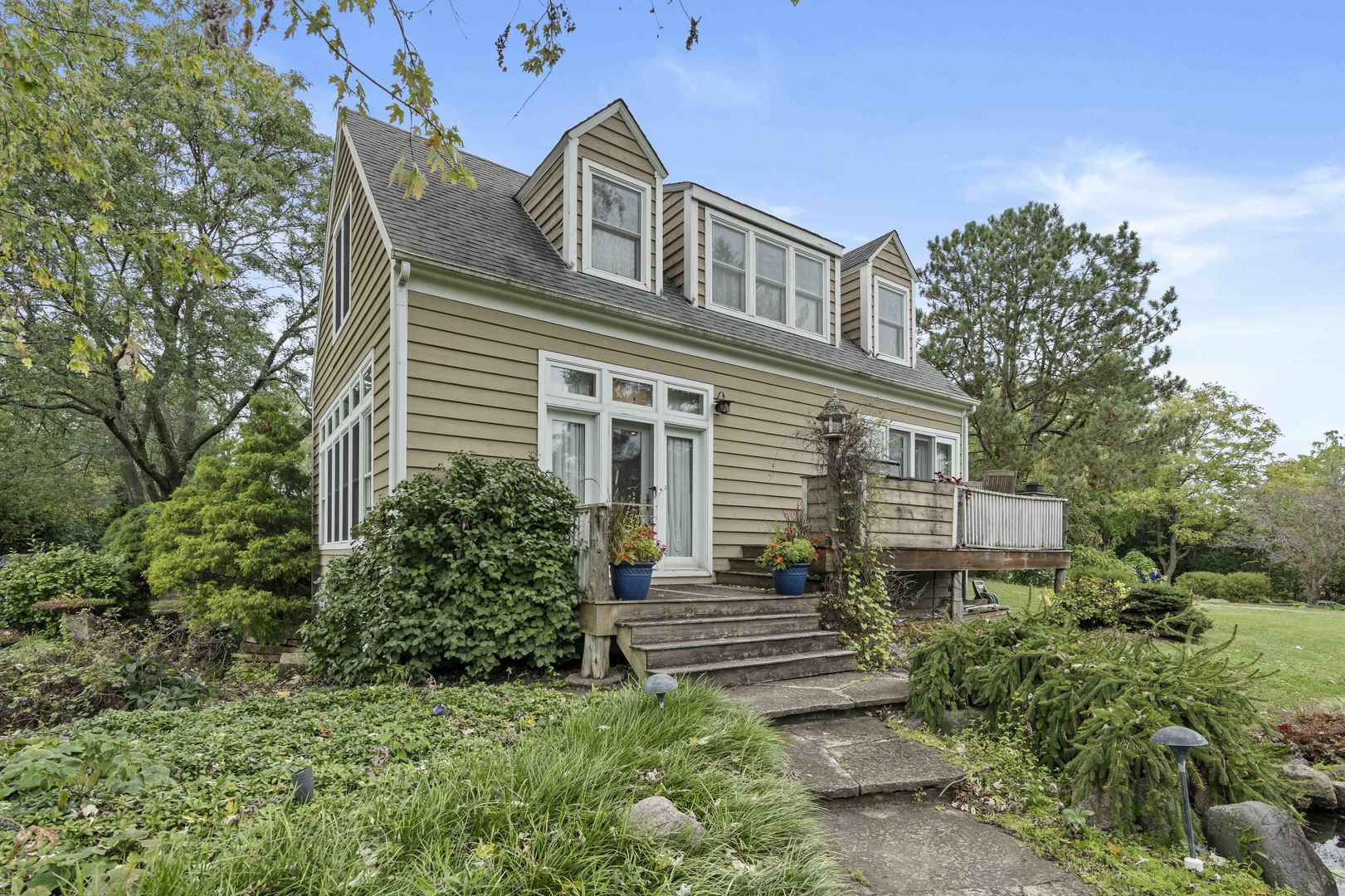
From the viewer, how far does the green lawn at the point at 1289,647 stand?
254 inches

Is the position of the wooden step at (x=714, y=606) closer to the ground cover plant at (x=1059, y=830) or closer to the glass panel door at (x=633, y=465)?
the glass panel door at (x=633, y=465)

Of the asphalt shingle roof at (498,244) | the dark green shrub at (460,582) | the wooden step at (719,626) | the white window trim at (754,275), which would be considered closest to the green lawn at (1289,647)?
the wooden step at (719,626)

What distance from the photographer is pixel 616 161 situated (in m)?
8.42

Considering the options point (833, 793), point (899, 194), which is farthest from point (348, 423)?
point (899, 194)

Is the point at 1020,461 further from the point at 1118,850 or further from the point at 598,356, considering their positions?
the point at 1118,850

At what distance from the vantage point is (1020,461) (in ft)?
57.1

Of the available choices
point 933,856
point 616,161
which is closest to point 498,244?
point 616,161

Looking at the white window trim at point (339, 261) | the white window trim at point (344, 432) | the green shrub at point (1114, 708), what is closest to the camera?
the green shrub at point (1114, 708)

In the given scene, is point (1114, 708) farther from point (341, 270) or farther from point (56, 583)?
point (56, 583)

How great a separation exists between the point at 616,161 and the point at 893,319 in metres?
5.84

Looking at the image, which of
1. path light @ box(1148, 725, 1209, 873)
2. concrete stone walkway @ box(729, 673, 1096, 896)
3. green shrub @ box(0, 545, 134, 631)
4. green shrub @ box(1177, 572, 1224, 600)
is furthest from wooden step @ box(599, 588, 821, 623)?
green shrub @ box(1177, 572, 1224, 600)

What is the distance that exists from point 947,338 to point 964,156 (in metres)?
8.03

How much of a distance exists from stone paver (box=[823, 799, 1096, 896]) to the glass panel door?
467cm

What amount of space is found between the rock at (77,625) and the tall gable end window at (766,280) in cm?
1070
